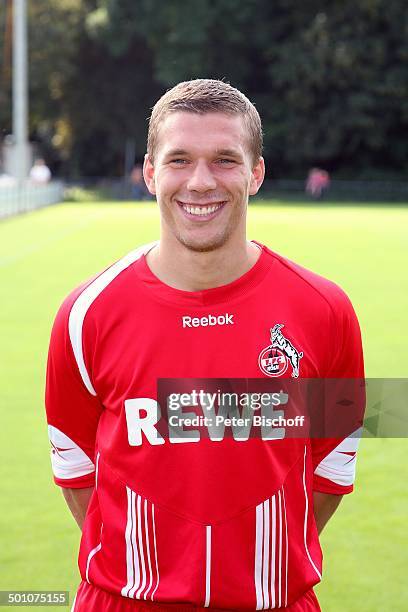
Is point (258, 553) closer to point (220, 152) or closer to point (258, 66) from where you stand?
point (220, 152)

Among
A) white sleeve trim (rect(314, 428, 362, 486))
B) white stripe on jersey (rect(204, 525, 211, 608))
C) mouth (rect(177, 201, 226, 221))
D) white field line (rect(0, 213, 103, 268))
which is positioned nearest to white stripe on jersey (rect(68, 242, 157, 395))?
mouth (rect(177, 201, 226, 221))

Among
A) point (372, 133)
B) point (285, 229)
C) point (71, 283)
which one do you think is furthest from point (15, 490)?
point (372, 133)

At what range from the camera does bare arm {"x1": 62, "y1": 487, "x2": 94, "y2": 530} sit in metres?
3.45

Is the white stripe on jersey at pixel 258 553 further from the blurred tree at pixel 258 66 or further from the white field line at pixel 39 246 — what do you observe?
the blurred tree at pixel 258 66

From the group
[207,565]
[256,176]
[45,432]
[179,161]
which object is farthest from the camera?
[45,432]

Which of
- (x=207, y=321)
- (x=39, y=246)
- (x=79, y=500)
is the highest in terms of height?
(x=207, y=321)

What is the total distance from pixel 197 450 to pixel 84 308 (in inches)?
21.5

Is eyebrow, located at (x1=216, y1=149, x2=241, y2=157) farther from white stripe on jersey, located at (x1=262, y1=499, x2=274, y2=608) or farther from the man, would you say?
white stripe on jersey, located at (x1=262, y1=499, x2=274, y2=608)

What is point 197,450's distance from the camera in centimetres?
291

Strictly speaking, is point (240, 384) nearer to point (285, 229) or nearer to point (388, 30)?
point (285, 229)

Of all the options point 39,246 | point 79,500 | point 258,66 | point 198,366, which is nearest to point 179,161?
point 198,366

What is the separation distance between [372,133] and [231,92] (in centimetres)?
5204

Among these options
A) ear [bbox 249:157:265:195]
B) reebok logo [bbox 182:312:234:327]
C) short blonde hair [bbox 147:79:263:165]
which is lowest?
reebok logo [bbox 182:312:234:327]

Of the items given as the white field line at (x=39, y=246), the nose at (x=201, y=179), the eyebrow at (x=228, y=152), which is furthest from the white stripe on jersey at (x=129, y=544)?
the white field line at (x=39, y=246)
